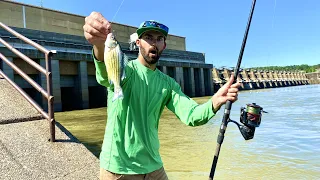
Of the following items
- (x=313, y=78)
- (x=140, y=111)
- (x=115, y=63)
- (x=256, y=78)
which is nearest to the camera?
(x=115, y=63)

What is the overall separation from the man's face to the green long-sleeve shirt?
7cm

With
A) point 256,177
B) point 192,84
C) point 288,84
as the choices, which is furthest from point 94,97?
point 288,84

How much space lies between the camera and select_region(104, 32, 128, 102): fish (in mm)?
1675

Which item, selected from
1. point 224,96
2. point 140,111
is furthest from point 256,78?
point 140,111

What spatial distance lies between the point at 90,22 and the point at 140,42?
411 mm

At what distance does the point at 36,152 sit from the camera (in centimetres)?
292

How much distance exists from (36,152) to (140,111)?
4.98ft

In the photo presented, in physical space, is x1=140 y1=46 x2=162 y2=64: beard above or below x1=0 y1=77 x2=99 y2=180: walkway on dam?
above

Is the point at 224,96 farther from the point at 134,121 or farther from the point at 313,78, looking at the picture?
the point at 313,78

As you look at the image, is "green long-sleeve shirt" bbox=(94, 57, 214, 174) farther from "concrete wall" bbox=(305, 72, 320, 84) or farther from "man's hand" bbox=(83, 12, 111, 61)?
"concrete wall" bbox=(305, 72, 320, 84)

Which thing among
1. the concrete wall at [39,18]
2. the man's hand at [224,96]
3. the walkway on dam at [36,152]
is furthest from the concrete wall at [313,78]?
the man's hand at [224,96]

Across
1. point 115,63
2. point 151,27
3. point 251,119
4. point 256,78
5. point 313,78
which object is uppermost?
point 151,27

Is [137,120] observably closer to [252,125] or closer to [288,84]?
[252,125]

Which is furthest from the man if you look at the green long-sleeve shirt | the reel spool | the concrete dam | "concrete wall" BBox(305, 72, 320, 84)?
"concrete wall" BBox(305, 72, 320, 84)
